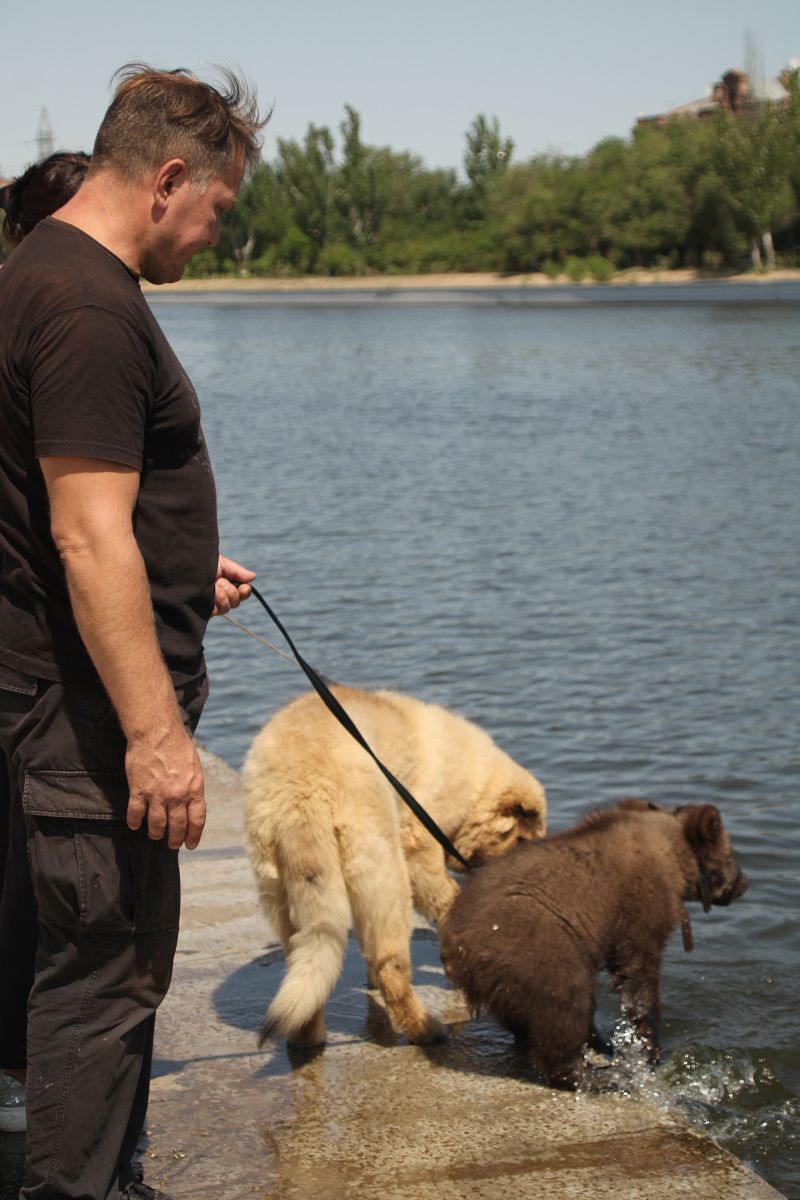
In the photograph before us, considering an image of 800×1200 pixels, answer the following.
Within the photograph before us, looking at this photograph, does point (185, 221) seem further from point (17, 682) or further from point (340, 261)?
point (340, 261)

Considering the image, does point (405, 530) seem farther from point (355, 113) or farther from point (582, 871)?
point (355, 113)

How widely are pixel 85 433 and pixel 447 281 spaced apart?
115985mm

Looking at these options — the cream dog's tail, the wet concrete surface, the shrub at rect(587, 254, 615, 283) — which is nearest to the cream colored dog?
the cream dog's tail

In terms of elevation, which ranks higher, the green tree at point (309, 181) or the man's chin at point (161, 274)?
the green tree at point (309, 181)

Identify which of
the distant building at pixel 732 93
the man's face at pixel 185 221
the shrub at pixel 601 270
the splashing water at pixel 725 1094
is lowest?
the splashing water at pixel 725 1094

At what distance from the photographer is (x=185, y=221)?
3.05 m

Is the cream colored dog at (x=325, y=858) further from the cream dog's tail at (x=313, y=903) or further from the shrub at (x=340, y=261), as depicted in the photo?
the shrub at (x=340, y=261)

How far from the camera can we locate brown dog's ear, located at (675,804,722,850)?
5.35 metres

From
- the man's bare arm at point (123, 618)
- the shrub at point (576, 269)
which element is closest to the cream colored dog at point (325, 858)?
the man's bare arm at point (123, 618)

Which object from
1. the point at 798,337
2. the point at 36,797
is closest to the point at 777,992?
the point at 36,797

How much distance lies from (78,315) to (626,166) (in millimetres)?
110615

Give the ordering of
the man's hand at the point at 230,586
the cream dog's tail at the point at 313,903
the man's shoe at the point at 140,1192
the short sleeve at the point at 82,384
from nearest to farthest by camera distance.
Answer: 1. the short sleeve at the point at 82,384
2. the man's shoe at the point at 140,1192
3. the man's hand at the point at 230,586
4. the cream dog's tail at the point at 313,903

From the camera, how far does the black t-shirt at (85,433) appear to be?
9.09 feet

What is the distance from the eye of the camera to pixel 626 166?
10706cm
